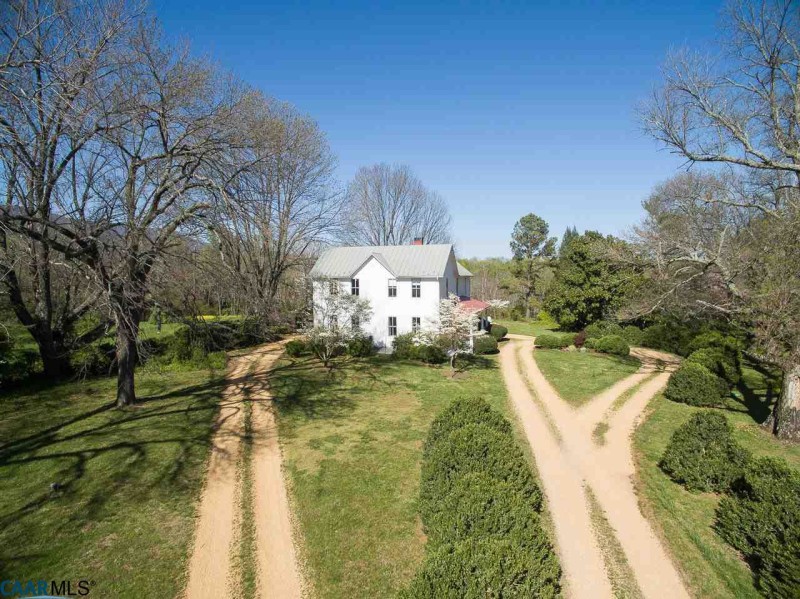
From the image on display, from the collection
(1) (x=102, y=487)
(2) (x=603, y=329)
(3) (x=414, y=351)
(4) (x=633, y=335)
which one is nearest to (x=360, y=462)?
(1) (x=102, y=487)

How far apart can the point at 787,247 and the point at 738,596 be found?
1063 cm

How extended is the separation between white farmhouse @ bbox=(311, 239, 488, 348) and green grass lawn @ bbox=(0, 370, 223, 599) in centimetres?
1362

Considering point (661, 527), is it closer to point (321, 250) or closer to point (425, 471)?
point (425, 471)

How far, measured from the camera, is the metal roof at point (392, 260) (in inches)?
1062

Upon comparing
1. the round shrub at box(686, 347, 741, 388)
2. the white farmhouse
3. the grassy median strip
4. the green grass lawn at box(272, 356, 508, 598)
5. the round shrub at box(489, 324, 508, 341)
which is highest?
the white farmhouse

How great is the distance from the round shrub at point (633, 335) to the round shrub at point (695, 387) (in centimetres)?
1293

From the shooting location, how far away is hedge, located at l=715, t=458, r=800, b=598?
20.9 ft

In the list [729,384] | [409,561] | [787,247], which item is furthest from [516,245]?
[409,561]

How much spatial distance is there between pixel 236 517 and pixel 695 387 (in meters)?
17.2

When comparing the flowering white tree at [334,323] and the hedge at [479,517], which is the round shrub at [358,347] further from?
the hedge at [479,517]

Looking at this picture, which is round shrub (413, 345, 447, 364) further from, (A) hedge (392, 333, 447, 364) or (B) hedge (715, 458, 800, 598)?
(B) hedge (715, 458, 800, 598)

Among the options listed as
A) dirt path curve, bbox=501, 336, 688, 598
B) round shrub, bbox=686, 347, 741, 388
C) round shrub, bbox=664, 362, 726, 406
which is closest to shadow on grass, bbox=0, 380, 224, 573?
dirt path curve, bbox=501, 336, 688, 598

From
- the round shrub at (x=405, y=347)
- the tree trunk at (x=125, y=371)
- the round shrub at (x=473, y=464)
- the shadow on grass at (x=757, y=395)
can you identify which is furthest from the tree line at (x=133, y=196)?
the shadow on grass at (x=757, y=395)

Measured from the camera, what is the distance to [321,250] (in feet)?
107
